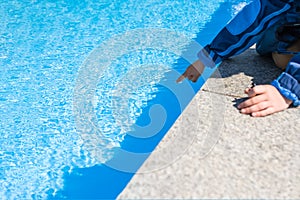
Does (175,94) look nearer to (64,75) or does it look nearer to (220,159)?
(64,75)

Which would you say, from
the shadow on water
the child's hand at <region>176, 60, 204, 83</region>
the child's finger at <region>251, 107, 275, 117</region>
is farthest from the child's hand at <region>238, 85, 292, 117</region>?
the shadow on water

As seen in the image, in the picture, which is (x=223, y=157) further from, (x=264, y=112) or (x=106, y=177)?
(x=106, y=177)

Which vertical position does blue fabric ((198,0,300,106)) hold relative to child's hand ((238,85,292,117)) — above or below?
above

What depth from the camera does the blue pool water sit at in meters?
2.70

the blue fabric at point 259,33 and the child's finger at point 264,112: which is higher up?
the blue fabric at point 259,33

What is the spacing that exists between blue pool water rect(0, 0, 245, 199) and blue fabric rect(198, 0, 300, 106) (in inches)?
16.2

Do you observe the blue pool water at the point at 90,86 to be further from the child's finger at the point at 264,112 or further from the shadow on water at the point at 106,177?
the child's finger at the point at 264,112

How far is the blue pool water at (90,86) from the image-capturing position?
270 cm

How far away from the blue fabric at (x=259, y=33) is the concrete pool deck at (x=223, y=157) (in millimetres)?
145

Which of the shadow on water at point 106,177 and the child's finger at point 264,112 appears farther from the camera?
the shadow on water at point 106,177

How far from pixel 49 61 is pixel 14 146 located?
133cm

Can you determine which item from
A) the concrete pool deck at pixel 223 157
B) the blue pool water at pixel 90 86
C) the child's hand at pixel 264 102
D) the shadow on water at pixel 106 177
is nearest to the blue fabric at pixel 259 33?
the child's hand at pixel 264 102

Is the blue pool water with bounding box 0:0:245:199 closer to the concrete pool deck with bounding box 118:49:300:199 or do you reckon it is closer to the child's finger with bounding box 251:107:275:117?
the concrete pool deck with bounding box 118:49:300:199

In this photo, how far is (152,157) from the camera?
1742 mm
